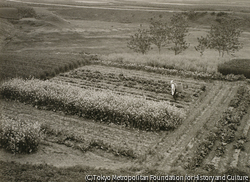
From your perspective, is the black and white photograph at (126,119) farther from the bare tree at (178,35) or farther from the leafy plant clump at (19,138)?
the bare tree at (178,35)

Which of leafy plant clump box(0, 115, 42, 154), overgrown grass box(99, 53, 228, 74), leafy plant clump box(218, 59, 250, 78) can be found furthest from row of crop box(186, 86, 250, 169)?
leafy plant clump box(0, 115, 42, 154)

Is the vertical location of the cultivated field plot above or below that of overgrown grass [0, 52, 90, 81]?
below

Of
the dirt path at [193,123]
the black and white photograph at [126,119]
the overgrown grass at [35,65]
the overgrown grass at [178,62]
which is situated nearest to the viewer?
the black and white photograph at [126,119]

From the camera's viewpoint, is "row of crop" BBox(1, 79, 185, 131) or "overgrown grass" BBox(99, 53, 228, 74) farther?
"overgrown grass" BBox(99, 53, 228, 74)

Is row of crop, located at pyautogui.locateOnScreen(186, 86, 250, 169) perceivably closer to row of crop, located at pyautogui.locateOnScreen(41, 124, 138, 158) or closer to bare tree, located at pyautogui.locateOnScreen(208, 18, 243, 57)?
row of crop, located at pyautogui.locateOnScreen(41, 124, 138, 158)

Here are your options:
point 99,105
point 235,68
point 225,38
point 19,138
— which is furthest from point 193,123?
point 225,38

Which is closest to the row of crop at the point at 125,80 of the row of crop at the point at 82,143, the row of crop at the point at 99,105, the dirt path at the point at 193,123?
the dirt path at the point at 193,123
